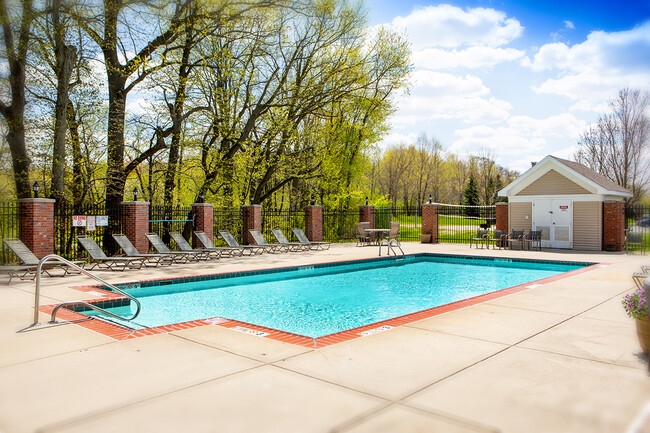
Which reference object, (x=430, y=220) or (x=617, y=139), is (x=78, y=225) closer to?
(x=430, y=220)

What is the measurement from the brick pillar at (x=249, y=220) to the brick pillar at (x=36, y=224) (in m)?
7.40

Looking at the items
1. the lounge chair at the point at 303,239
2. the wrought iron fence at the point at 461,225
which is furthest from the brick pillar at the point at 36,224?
the wrought iron fence at the point at 461,225

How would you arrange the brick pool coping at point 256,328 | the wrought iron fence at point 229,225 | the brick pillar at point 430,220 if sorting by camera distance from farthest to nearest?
the brick pillar at point 430,220 → the wrought iron fence at point 229,225 → the brick pool coping at point 256,328

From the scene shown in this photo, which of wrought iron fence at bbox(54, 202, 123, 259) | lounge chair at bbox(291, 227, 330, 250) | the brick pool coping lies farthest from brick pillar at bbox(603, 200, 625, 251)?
wrought iron fence at bbox(54, 202, 123, 259)

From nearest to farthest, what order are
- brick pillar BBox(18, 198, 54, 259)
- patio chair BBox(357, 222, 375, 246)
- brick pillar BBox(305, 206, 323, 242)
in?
brick pillar BBox(18, 198, 54, 259) < patio chair BBox(357, 222, 375, 246) < brick pillar BBox(305, 206, 323, 242)

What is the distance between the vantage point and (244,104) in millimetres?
21016

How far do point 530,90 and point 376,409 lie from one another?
12.3 metres

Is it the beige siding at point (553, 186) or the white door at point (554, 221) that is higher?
the beige siding at point (553, 186)

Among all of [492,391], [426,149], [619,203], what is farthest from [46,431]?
[426,149]

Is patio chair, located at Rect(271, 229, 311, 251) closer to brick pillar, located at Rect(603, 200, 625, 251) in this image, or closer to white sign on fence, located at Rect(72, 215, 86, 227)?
white sign on fence, located at Rect(72, 215, 86, 227)

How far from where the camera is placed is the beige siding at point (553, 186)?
1730cm

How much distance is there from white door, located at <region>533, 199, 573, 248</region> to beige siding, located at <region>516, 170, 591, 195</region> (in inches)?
13.8

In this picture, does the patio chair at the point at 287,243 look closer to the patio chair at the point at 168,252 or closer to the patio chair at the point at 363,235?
the patio chair at the point at 363,235

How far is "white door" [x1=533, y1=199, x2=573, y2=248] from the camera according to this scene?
17.5m
